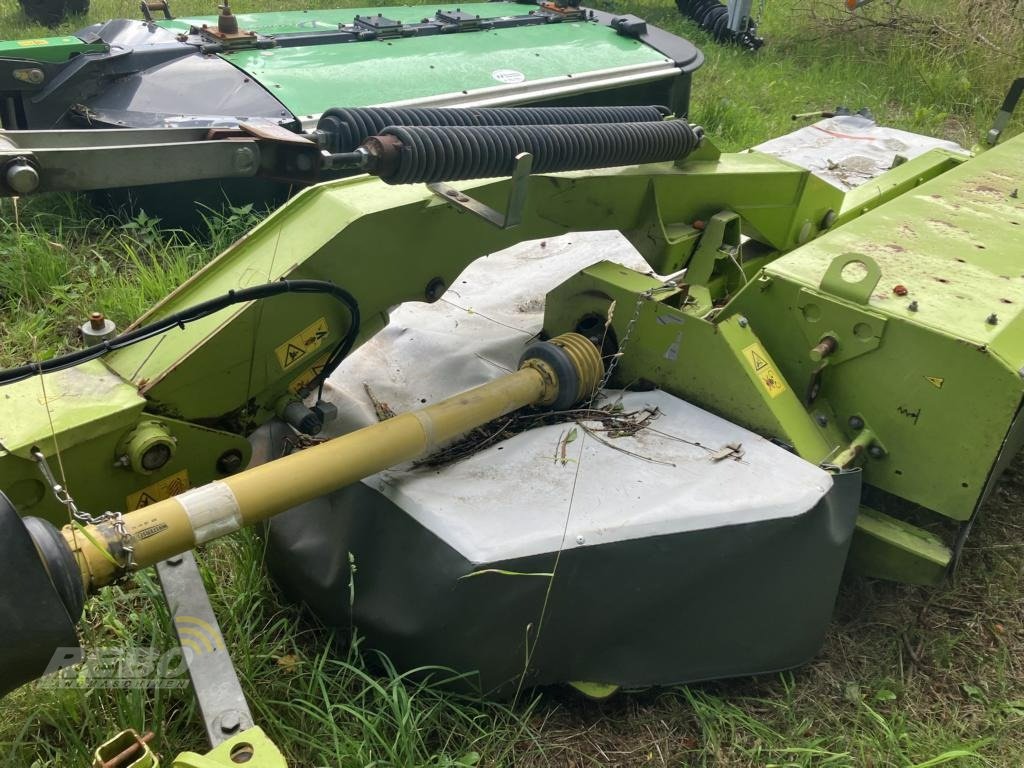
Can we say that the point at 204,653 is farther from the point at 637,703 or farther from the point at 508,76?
the point at 508,76

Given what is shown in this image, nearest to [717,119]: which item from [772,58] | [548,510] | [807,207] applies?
[772,58]

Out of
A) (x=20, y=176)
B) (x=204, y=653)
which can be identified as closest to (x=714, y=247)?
(x=204, y=653)

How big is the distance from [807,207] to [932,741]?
1562 millimetres

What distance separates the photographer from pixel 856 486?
2.06m

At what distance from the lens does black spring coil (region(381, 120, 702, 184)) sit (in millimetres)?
1699

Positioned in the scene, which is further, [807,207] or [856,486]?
[807,207]

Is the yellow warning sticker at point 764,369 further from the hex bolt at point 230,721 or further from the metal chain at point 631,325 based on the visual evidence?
the hex bolt at point 230,721

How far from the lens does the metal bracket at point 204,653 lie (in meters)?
1.63

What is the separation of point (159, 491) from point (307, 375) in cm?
38

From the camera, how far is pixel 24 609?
47.4 inches

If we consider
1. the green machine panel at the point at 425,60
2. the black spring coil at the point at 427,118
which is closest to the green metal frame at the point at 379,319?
the black spring coil at the point at 427,118

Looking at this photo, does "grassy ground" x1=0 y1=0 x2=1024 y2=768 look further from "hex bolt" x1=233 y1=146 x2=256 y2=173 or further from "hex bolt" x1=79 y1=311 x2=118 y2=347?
"hex bolt" x1=233 y1=146 x2=256 y2=173

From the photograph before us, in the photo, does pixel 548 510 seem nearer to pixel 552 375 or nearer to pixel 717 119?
pixel 552 375

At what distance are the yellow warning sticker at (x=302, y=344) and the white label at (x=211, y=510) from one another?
0.32 m
